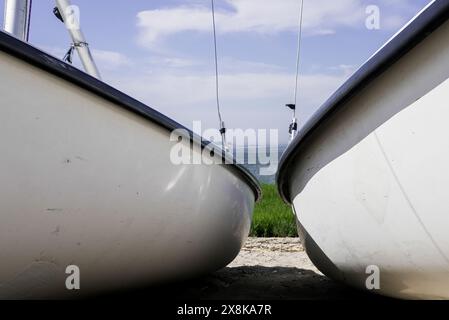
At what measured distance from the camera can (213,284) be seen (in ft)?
9.20

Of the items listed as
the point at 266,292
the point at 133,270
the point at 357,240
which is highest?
the point at 357,240

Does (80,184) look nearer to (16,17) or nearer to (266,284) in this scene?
(16,17)

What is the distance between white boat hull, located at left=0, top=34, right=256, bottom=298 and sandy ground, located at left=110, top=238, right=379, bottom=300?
429 millimetres

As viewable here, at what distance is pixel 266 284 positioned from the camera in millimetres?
2805

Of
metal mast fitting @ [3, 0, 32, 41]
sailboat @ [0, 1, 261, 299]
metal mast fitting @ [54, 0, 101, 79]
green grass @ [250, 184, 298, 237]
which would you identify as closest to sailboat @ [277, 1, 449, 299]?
sailboat @ [0, 1, 261, 299]

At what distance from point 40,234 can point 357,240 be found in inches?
41.0

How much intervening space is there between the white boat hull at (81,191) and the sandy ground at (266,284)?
0.43m

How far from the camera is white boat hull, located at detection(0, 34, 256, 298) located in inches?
56.6

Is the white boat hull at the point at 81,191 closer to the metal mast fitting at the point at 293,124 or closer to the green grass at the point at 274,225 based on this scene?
the metal mast fitting at the point at 293,124

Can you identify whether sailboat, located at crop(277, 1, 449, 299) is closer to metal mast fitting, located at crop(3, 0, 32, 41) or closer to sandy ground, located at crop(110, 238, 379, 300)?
sandy ground, located at crop(110, 238, 379, 300)

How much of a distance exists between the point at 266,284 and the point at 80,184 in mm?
1554

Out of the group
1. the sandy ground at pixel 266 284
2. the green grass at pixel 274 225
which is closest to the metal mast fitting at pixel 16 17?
the sandy ground at pixel 266 284
